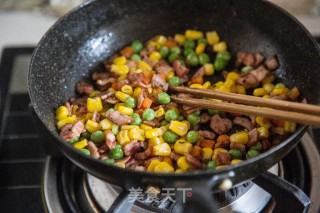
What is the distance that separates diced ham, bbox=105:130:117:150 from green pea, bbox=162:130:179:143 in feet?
0.53

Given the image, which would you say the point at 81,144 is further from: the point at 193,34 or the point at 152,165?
the point at 193,34

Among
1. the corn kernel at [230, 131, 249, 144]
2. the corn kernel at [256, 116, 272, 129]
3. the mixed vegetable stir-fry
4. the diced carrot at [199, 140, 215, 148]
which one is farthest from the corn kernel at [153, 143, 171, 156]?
the corn kernel at [256, 116, 272, 129]

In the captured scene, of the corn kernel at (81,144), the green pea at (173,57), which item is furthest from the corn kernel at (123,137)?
the green pea at (173,57)

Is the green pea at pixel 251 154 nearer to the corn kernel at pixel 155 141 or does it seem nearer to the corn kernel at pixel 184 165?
the corn kernel at pixel 184 165

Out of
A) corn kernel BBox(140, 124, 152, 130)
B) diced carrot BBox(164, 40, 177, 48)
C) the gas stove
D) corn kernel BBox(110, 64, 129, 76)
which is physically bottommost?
the gas stove

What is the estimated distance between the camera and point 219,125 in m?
1.42

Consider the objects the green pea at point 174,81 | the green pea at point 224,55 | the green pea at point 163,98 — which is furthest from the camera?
the green pea at point 224,55

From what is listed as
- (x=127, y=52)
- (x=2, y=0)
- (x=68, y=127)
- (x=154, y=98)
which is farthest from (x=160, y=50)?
(x=2, y=0)

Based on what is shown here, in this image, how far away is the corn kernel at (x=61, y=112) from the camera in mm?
1436

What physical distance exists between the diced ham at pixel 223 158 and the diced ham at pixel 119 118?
0.33 metres

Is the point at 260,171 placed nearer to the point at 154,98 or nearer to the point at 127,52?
the point at 154,98

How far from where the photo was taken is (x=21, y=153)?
1.56m

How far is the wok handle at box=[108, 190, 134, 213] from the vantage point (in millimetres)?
1139

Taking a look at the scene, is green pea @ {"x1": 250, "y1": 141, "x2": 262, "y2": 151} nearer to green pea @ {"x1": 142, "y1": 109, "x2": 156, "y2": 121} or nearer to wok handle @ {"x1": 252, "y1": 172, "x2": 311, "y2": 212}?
wok handle @ {"x1": 252, "y1": 172, "x2": 311, "y2": 212}
